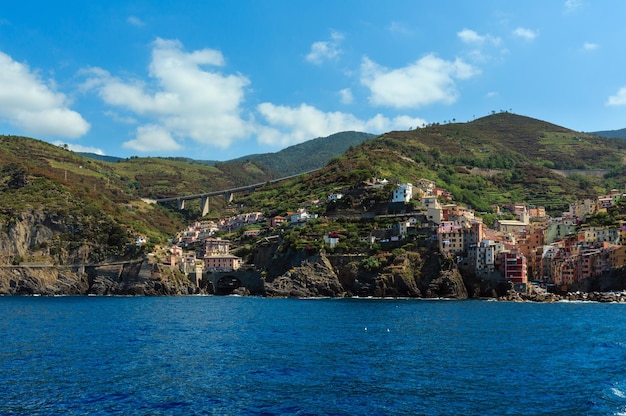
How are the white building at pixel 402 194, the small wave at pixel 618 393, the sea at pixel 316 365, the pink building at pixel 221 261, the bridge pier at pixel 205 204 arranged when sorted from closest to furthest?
1. the sea at pixel 316 365
2. the small wave at pixel 618 393
3. the pink building at pixel 221 261
4. the white building at pixel 402 194
5. the bridge pier at pixel 205 204

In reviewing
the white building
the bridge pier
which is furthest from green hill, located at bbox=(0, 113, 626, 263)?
the bridge pier

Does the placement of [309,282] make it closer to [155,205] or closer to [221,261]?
[221,261]

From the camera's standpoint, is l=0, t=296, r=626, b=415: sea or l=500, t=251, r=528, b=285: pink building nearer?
l=0, t=296, r=626, b=415: sea

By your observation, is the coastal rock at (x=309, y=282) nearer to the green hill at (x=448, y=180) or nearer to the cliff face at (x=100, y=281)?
the cliff face at (x=100, y=281)

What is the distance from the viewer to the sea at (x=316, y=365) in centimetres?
2591

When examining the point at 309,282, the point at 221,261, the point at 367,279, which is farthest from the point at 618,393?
the point at 221,261

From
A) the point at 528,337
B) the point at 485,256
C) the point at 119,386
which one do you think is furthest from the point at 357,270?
the point at 119,386

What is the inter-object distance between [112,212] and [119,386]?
11674cm

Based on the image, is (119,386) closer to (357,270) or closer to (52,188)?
(357,270)

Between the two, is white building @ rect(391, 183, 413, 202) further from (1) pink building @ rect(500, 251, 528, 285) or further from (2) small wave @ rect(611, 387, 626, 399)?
(2) small wave @ rect(611, 387, 626, 399)

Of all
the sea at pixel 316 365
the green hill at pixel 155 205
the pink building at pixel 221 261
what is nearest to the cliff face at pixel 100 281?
the green hill at pixel 155 205

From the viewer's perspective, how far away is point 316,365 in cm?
3438

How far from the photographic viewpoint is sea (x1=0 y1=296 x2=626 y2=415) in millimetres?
25906

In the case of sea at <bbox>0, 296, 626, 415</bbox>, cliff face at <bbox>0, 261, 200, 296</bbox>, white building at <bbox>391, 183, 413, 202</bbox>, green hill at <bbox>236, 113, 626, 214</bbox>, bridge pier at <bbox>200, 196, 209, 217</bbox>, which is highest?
green hill at <bbox>236, 113, 626, 214</bbox>
